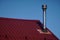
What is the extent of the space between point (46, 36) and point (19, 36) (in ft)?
1.01

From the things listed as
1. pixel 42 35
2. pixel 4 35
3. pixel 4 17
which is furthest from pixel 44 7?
pixel 4 17

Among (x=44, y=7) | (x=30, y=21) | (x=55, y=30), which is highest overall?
(x=44, y=7)

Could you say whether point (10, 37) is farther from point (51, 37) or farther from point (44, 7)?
point (44, 7)

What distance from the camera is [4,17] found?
1743 mm

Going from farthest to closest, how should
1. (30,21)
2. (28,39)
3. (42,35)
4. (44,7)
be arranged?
1. (30,21)
2. (44,7)
3. (42,35)
4. (28,39)

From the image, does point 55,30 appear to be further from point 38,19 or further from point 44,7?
point 44,7

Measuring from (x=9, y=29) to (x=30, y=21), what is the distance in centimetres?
51

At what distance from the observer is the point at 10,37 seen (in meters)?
1.12

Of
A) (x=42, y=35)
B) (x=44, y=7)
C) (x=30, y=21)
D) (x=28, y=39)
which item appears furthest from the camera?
(x=30, y=21)

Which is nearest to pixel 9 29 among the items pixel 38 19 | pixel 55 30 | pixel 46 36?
pixel 46 36

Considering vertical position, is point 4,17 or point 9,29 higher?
point 4,17

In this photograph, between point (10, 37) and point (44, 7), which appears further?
point (44, 7)

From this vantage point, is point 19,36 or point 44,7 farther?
point 44,7

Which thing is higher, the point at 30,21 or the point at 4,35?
the point at 30,21
